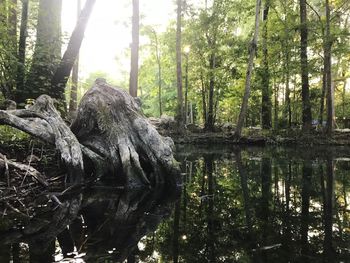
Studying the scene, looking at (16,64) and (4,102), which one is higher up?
(16,64)

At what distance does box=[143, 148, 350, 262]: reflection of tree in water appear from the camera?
11.0ft

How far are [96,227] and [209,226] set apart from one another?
142cm

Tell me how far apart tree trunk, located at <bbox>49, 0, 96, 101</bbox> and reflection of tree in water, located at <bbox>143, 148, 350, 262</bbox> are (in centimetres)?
453

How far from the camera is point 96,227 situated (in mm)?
3963

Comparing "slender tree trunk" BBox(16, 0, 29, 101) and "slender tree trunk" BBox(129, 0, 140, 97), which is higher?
"slender tree trunk" BBox(129, 0, 140, 97)

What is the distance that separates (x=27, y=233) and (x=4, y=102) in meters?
5.11

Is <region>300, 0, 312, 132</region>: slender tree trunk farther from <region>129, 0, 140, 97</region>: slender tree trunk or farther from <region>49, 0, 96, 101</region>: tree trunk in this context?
<region>49, 0, 96, 101</region>: tree trunk

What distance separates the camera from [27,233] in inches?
143

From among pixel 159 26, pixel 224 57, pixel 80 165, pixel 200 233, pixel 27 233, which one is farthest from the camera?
pixel 159 26

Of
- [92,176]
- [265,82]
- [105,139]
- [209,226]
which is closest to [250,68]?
[265,82]

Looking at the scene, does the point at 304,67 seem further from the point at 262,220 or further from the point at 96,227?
the point at 96,227

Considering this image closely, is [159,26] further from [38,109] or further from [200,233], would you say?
[200,233]

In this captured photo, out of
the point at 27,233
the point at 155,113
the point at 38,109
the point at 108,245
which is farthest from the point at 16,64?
the point at 155,113

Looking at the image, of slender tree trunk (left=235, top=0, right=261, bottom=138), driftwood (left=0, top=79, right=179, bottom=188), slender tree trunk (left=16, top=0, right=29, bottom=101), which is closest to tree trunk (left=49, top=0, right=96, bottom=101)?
slender tree trunk (left=16, top=0, right=29, bottom=101)
